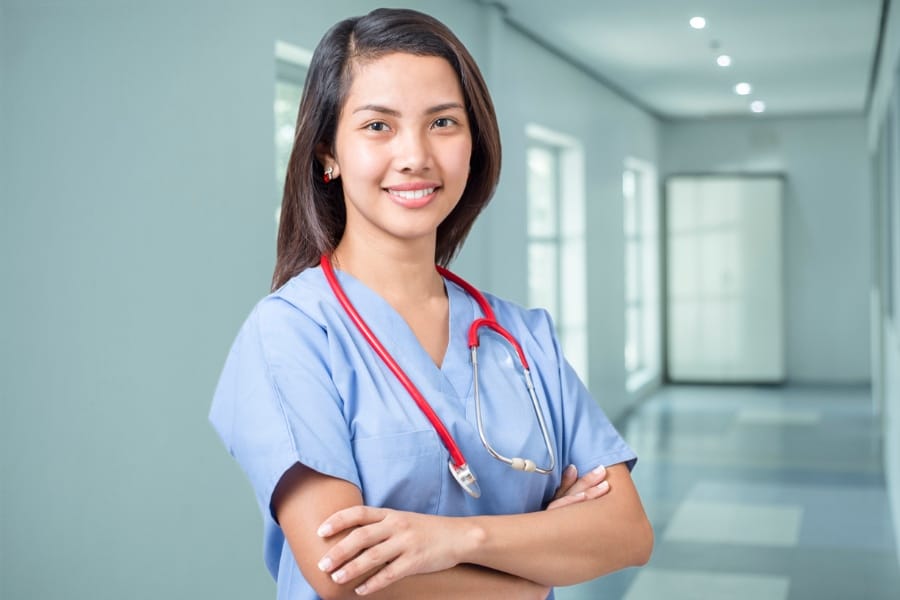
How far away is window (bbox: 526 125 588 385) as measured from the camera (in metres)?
7.69

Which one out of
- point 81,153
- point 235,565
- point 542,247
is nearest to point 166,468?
point 235,565

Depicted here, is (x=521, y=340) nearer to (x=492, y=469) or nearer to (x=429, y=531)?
(x=492, y=469)

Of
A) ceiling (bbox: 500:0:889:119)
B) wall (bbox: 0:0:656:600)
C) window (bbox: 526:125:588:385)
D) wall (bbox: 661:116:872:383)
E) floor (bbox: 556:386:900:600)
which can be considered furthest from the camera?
wall (bbox: 661:116:872:383)

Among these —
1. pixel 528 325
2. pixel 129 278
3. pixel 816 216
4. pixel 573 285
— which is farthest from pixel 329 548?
pixel 816 216

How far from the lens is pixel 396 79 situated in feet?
4.43

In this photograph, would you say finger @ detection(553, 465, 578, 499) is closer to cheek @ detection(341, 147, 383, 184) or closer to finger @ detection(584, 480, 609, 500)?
finger @ detection(584, 480, 609, 500)

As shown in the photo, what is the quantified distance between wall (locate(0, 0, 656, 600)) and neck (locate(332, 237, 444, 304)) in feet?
4.16

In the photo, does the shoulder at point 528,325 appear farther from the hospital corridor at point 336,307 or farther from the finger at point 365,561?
the finger at point 365,561

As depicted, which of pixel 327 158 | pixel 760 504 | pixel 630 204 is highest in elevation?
pixel 630 204

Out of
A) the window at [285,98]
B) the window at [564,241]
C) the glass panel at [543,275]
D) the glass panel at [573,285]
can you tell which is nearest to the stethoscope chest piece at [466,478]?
the window at [285,98]

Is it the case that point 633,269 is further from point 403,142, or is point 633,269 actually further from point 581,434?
point 403,142

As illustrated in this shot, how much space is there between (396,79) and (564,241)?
667cm

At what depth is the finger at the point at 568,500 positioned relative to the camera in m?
1.45

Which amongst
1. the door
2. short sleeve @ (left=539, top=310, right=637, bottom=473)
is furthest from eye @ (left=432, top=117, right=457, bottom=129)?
the door
